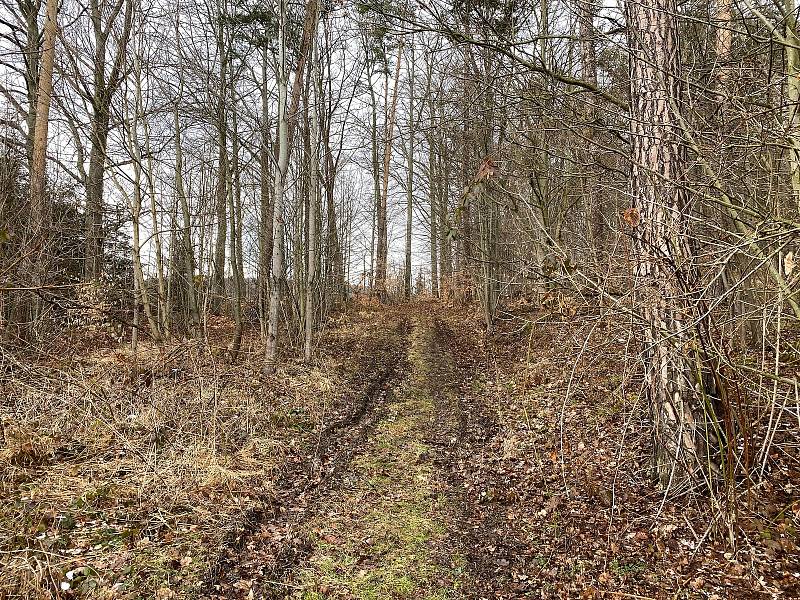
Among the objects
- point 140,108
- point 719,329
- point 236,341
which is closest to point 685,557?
point 719,329

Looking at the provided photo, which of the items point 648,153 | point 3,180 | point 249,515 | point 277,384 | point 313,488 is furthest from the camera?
point 277,384

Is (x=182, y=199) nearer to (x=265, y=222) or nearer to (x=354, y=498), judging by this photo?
(x=265, y=222)

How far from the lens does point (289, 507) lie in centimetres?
495

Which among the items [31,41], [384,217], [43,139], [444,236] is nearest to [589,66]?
[43,139]

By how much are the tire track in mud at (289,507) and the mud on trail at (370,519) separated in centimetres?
1

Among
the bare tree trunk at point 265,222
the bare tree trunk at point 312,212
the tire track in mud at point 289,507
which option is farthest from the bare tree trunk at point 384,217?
the tire track in mud at point 289,507

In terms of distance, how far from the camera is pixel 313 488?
537 centimetres

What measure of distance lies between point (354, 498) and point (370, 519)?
0.44m

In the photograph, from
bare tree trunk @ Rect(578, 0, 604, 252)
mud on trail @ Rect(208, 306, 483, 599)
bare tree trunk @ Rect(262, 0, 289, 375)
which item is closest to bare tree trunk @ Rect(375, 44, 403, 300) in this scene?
bare tree trunk @ Rect(262, 0, 289, 375)

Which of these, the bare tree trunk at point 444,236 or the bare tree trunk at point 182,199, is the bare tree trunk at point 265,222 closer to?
the bare tree trunk at point 182,199

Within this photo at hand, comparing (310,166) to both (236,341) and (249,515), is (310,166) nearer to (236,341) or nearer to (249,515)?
(236,341)

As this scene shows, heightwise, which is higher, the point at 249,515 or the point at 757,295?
the point at 757,295

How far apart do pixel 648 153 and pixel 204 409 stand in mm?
6109

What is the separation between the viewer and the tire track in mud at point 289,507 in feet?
12.5
